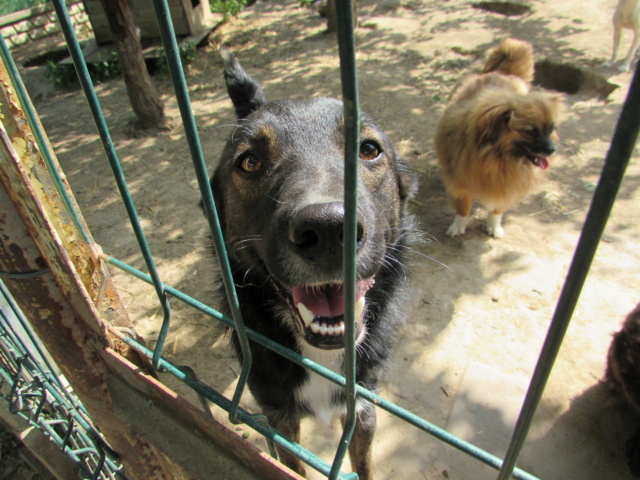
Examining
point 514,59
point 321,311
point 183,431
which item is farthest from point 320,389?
point 514,59

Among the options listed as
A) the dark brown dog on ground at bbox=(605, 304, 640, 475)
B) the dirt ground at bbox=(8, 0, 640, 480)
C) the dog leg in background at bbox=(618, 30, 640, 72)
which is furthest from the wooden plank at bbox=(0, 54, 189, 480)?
the dog leg in background at bbox=(618, 30, 640, 72)

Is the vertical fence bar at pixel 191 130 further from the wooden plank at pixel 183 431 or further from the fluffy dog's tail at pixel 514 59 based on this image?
the fluffy dog's tail at pixel 514 59

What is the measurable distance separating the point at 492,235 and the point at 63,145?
647cm

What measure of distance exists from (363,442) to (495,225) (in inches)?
115

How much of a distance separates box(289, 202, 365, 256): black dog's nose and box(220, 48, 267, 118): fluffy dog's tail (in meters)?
1.83

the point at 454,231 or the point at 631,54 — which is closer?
the point at 454,231

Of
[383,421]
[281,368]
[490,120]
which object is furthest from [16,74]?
[490,120]

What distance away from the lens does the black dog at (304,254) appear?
1.57m

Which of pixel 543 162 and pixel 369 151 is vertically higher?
pixel 369 151

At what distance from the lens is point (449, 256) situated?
4.21 meters

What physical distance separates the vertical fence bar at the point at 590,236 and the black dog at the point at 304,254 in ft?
2.40

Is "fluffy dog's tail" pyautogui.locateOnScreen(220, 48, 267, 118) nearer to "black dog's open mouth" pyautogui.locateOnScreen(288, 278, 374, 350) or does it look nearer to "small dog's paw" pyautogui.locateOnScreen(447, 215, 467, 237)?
"black dog's open mouth" pyautogui.locateOnScreen(288, 278, 374, 350)

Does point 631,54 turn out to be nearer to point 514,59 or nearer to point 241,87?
point 514,59

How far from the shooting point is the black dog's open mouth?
1546 mm
